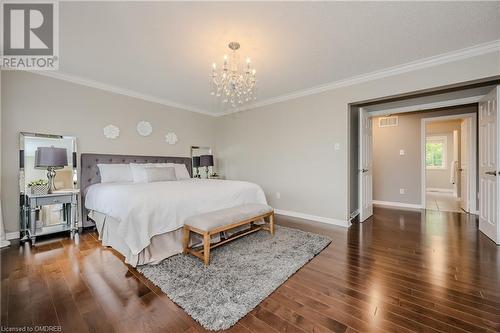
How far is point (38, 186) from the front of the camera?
9.75 ft

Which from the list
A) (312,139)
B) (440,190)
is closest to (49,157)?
(312,139)

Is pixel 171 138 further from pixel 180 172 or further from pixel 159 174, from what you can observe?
pixel 159 174

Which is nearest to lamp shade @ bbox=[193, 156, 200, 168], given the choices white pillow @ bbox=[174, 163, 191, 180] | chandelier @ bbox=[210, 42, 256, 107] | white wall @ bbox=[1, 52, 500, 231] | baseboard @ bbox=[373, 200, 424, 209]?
white wall @ bbox=[1, 52, 500, 231]

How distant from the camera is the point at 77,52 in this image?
2664 millimetres

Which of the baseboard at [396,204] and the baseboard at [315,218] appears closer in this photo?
the baseboard at [315,218]

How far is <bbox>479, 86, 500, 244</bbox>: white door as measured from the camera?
2.77 metres

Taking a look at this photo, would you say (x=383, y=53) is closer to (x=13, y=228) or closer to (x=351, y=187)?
(x=351, y=187)

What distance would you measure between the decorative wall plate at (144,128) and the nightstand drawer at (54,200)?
170cm

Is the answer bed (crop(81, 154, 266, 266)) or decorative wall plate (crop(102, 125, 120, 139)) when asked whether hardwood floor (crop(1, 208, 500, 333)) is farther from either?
decorative wall plate (crop(102, 125, 120, 139))

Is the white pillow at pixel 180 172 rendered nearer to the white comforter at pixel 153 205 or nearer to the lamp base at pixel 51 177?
the white comforter at pixel 153 205

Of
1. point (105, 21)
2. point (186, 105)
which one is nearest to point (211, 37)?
point (105, 21)

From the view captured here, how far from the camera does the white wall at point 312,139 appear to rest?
2904mm

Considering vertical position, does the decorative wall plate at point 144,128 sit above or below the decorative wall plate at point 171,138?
above

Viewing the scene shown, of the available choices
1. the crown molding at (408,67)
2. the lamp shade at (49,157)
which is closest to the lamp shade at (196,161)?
the crown molding at (408,67)
